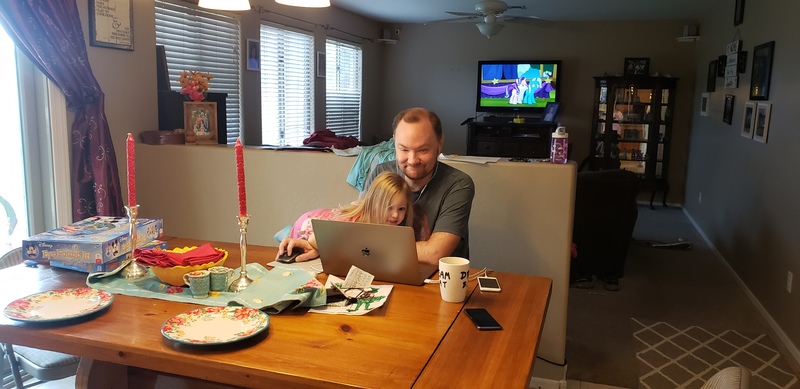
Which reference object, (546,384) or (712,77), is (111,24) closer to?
(546,384)

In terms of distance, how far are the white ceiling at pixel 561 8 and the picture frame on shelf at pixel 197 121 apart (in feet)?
10.7

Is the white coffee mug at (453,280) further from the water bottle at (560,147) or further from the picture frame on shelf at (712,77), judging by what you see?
the picture frame on shelf at (712,77)

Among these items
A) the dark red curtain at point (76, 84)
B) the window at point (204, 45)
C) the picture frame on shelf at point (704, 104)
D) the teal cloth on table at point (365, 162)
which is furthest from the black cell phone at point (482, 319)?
the picture frame on shelf at point (704, 104)

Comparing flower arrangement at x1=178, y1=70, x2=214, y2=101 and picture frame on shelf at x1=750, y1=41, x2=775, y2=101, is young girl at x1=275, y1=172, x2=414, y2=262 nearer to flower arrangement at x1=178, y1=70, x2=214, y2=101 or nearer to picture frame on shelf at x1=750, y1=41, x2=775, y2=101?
flower arrangement at x1=178, y1=70, x2=214, y2=101

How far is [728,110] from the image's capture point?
497 centimetres

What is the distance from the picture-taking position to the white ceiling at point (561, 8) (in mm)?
6082

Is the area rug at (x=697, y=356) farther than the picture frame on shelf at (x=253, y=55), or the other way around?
the picture frame on shelf at (x=253, y=55)

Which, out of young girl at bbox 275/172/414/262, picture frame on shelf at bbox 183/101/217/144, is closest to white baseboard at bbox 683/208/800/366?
young girl at bbox 275/172/414/262

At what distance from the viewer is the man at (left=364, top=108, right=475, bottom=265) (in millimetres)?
2004

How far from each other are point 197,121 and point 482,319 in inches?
93.0

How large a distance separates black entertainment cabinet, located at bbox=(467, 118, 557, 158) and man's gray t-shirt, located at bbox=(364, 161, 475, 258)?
5.20 meters

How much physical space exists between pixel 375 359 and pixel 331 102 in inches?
225

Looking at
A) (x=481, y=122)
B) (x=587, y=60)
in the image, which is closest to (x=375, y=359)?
(x=481, y=122)

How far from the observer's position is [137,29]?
3111mm
